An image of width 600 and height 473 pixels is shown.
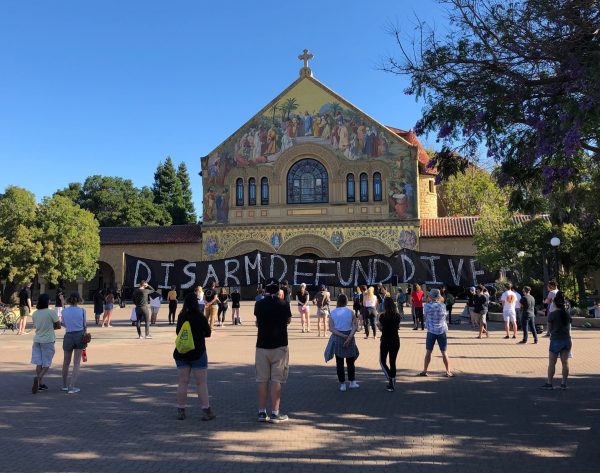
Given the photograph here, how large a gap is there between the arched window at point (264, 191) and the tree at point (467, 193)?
19.4 metres

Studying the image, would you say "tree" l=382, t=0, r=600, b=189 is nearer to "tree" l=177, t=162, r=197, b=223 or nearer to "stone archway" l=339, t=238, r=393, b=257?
"stone archway" l=339, t=238, r=393, b=257

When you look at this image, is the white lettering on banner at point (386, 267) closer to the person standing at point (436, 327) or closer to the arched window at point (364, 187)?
the person standing at point (436, 327)

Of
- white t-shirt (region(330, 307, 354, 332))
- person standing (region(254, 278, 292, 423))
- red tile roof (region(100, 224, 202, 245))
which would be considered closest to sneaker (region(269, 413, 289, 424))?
person standing (region(254, 278, 292, 423))

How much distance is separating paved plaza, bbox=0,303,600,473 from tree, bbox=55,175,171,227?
54826mm

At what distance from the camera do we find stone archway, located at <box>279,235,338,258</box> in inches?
1598

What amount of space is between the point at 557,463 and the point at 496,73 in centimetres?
561

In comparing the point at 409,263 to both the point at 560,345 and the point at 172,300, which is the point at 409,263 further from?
the point at 172,300

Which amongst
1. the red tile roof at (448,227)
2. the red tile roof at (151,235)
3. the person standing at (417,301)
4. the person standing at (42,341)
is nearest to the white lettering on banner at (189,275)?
the person standing at (417,301)

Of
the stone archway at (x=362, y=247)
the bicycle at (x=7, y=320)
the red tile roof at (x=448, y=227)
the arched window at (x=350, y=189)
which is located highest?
the arched window at (x=350, y=189)

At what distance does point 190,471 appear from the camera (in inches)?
223

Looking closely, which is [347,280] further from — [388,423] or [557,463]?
Answer: [557,463]

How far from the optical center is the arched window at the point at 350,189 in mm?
40906

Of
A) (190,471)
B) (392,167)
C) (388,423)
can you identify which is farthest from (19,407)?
(392,167)

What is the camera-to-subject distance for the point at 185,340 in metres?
7.79
